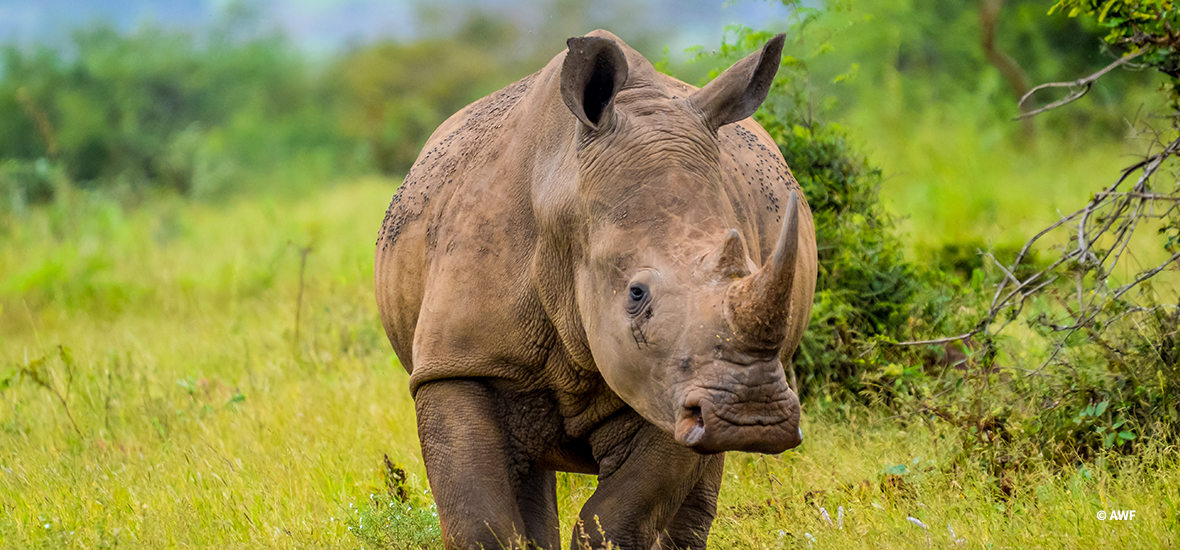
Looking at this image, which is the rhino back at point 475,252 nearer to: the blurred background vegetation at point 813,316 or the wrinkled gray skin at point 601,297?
the wrinkled gray skin at point 601,297

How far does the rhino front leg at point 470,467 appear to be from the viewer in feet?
12.5

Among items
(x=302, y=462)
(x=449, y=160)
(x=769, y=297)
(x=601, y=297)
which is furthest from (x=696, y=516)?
(x=302, y=462)

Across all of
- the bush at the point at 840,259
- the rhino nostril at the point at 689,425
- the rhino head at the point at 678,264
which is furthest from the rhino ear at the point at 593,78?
the bush at the point at 840,259

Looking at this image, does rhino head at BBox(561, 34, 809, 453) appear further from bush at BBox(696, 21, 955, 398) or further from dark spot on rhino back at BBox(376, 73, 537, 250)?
bush at BBox(696, 21, 955, 398)

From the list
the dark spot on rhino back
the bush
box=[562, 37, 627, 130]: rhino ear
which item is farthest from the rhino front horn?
the bush

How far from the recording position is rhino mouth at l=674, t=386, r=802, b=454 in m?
2.94

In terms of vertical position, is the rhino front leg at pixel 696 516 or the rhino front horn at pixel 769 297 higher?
the rhino front horn at pixel 769 297

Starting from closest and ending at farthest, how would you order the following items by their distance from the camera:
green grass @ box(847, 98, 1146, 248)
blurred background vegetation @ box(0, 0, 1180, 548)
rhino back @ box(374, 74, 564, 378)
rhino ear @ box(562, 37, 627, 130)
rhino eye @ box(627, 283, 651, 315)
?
rhino eye @ box(627, 283, 651, 315) → rhino ear @ box(562, 37, 627, 130) → rhino back @ box(374, 74, 564, 378) → blurred background vegetation @ box(0, 0, 1180, 548) → green grass @ box(847, 98, 1146, 248)

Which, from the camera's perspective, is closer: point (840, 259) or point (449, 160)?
point (449, 160)

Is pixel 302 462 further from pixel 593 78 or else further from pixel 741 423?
pixel 741 423

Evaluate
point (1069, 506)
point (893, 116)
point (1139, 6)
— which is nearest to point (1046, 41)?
point (893, 116)

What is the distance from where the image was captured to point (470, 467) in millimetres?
3836

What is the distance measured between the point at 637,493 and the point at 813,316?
2.68 m

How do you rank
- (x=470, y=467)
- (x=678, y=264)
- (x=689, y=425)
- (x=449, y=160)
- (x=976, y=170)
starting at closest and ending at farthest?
(x=689, y=425) < (x=678, y=264) < (x=470, y=467) < (x=449, y=160) < (x=976, y=170)
